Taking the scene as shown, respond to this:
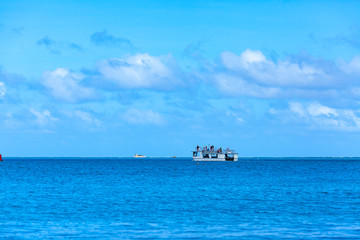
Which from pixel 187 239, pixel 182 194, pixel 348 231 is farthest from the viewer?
pixel 182 194

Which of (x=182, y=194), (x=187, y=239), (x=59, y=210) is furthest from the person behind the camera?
(x=182, y=194)

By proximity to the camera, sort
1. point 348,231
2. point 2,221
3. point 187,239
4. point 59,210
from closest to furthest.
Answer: point 187,239 < point 348,231 < point 2,221 < point 59,210

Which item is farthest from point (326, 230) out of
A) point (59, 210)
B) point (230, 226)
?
point (59, 210)

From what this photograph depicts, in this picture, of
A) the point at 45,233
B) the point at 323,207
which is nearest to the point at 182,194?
the point at 323,207

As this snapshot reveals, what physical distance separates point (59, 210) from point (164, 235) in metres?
19.2

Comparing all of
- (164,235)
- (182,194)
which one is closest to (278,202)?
(182,194)

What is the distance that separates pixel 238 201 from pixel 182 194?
12.9 meters

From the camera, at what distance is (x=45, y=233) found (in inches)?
1532

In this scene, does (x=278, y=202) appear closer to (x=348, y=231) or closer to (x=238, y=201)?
(x=238, y=201)

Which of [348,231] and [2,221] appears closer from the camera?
[348,231]

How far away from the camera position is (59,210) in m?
53.1

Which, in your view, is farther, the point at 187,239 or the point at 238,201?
the point at 238,201

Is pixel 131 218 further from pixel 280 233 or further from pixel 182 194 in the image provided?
pixel 182 194

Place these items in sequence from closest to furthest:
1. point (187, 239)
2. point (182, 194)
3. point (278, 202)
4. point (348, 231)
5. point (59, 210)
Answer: point (187, 239) → point (348, 231) → point (59, 210) → point (278, 202) → point (182, 194)
